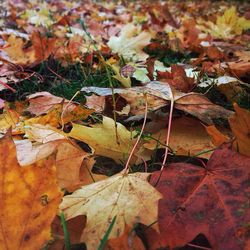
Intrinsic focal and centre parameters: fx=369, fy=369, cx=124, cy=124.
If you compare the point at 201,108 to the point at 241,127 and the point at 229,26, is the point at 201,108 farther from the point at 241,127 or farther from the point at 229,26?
the point at 229,26

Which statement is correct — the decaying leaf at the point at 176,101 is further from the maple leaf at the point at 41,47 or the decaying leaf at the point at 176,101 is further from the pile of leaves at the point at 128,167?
the maple leaf at the point at 41,47

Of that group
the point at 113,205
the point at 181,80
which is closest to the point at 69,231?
the point at 113,205

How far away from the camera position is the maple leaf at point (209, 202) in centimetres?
57

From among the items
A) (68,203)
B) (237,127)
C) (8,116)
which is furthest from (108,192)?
(8,116)

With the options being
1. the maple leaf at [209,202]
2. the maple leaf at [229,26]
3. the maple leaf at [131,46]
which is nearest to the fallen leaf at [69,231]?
the maple leaf at [209,202]

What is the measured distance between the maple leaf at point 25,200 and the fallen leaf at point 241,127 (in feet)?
1.25

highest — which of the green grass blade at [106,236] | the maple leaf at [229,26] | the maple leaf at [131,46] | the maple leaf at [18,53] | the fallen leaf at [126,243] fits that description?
the green grass blade at [106,236]

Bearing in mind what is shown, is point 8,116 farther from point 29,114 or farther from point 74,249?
point 74,249

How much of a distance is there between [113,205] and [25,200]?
0.14 meters

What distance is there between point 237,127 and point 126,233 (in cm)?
33

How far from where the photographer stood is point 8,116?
3.57 feet

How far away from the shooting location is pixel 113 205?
606mm

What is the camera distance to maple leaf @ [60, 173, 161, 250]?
56cm

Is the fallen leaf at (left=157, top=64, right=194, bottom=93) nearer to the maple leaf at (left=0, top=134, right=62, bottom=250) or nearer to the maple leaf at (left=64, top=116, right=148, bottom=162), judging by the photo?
→ the maple leaf at (left=64, top=116, right=148, bottom=162)
